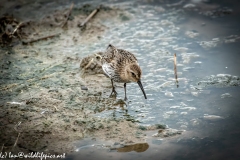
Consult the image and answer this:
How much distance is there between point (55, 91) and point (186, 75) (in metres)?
3.04

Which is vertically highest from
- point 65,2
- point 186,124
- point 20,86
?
point 65,2

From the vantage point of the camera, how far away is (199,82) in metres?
7.92

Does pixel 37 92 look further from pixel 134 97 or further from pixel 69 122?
pixel 134 97

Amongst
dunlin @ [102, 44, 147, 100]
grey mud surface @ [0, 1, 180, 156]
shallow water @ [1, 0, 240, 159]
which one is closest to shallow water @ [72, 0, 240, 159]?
shallow water @ [1, 0, 240, 159]

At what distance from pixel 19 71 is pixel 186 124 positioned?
408cm

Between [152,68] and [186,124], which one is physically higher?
[152,68]

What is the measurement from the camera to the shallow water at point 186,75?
6168 mm

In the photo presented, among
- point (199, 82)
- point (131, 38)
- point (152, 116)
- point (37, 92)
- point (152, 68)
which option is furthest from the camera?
point (131, 38)

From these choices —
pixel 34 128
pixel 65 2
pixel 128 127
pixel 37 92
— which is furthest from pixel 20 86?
pixel 65 2

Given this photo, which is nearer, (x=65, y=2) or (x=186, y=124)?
(x=186, y=124)

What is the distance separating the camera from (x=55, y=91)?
751 cm

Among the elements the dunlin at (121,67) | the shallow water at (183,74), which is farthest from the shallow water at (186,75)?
the dunlin at (121,67)

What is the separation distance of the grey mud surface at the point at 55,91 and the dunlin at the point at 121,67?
0.46 metres

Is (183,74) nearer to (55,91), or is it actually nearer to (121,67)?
(121,67)
